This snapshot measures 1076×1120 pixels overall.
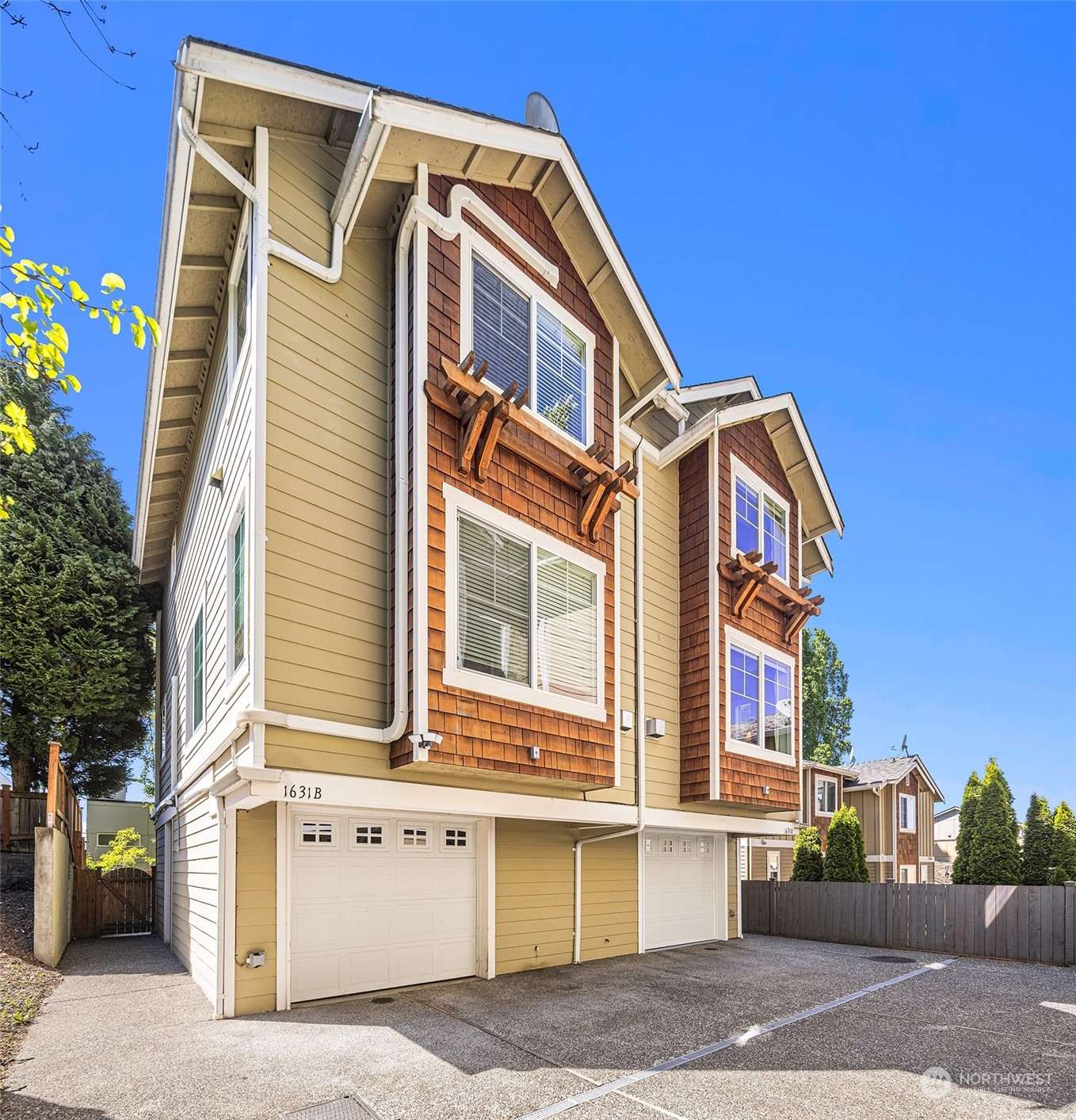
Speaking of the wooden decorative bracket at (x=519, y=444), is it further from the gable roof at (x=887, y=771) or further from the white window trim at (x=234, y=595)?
the gable roof at (x=887, y=771)

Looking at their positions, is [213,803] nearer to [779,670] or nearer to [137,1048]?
[137,1048]

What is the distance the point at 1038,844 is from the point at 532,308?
15.2 meters

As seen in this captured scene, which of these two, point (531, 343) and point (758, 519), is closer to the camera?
point (531, 343)

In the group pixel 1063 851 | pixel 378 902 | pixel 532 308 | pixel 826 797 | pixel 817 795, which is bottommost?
pixel 826 797

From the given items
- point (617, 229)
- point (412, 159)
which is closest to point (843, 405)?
point (617, 229)

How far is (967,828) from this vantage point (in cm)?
1962

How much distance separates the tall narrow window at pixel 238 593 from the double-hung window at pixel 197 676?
7.82 feet

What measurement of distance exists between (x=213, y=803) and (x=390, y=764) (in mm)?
2277

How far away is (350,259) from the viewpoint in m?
8.14

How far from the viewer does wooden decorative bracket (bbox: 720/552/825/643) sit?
12.4 m

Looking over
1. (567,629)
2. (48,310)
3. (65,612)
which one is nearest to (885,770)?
(567,629)

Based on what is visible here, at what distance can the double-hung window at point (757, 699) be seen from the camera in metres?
12.1

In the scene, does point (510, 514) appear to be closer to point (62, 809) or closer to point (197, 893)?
point (197, 893)

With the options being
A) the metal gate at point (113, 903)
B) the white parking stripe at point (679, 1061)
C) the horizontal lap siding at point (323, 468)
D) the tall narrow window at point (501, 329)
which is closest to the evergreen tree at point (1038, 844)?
the white parking stripe at point (679, 1061)
